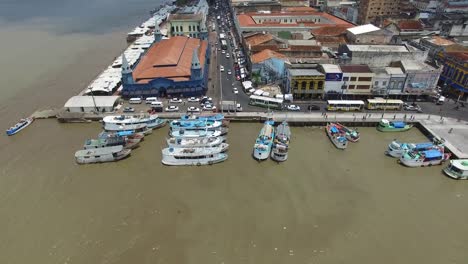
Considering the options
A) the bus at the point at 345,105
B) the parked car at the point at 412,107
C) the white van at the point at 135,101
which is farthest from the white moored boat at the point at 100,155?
the parked car at the point at 412,107

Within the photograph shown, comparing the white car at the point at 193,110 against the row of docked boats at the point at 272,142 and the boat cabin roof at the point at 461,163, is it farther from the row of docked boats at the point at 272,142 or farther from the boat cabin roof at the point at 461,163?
the boat cabin roof at the point at 461,163

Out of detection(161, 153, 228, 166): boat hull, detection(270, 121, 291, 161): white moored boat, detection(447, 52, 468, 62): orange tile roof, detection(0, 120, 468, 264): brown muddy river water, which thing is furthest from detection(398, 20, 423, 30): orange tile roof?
detection(161, 153, 228, 166): boat hull

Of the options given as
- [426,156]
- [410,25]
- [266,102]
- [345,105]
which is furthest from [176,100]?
[410,25]

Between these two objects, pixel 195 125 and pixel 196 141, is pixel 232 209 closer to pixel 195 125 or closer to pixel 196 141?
pixel 196 141

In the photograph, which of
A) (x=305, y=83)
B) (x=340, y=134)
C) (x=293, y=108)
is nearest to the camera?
(x=340, y=134)

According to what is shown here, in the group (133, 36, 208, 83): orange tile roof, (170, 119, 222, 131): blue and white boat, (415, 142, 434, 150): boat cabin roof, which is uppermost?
(133, 36, 208, 83): orange tile roof

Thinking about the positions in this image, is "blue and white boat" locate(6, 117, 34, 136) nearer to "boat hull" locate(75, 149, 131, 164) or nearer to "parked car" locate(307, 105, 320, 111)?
"boat hull" locate(75, 149, 131, 164)
